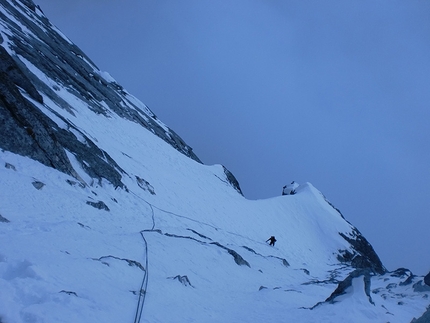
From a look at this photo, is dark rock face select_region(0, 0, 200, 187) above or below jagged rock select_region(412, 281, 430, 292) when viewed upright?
above

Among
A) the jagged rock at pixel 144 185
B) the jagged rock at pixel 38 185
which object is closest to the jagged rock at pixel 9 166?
the jagged rock at pixel 38 185

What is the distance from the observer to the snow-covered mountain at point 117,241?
8164mm

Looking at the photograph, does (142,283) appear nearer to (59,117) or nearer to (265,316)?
(265,316)

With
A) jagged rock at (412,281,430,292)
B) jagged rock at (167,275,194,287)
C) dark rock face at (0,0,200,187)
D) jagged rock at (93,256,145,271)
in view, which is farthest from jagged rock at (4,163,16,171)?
jagged rock at (412,281,430,292)

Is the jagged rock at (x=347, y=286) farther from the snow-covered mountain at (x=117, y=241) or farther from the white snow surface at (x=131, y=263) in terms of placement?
the white snow surface at (x=131, y=263)

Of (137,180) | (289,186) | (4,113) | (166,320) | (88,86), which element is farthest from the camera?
(289,186)

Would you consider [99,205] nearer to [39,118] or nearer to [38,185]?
[38,185]

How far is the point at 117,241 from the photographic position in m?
12.9

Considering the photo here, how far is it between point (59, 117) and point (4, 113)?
6.05 metres

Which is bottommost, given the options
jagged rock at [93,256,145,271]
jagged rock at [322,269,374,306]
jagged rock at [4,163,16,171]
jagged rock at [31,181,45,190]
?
jagged rock at [93,256,145,271]

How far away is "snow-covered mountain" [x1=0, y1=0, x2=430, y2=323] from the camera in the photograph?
26.8ft

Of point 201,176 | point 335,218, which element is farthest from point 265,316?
point 335,218

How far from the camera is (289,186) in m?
62.3

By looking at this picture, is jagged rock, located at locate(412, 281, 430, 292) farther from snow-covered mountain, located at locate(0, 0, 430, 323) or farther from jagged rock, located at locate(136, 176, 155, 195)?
jagged rock, located at locate(136, 176, 155, 195)
